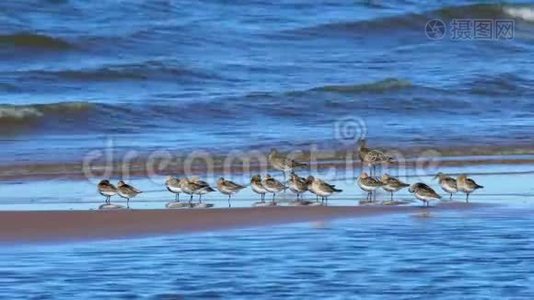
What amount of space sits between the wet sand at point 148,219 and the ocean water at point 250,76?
3147 mm

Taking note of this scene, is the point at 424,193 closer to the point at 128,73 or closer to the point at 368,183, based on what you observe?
the point at 368,183

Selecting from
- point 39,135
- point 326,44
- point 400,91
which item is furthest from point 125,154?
point 326,44

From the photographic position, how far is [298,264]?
884 cm

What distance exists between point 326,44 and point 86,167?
12.1 meters

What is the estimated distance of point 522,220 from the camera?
10555 millimetres

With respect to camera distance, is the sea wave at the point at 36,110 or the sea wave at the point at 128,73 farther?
the sea wave at the point at 128,73

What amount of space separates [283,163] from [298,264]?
4.29 m

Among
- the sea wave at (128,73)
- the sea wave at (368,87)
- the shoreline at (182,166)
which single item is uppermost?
the sea wave at (128,73)

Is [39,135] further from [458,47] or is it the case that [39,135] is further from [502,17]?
[502,17]

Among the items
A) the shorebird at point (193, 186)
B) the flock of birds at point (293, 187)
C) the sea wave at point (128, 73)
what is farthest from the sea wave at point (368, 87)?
the shorebird at point (193, 186)

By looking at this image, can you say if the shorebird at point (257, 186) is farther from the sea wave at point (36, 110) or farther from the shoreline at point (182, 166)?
the sea wave at point (36, 110)

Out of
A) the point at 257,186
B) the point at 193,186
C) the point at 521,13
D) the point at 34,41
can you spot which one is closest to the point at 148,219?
the point at 193,186

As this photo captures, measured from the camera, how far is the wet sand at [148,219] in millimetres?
10055

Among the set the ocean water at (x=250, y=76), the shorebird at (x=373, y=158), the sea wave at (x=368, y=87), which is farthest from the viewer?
the sea wave at (x=368, y=87)
